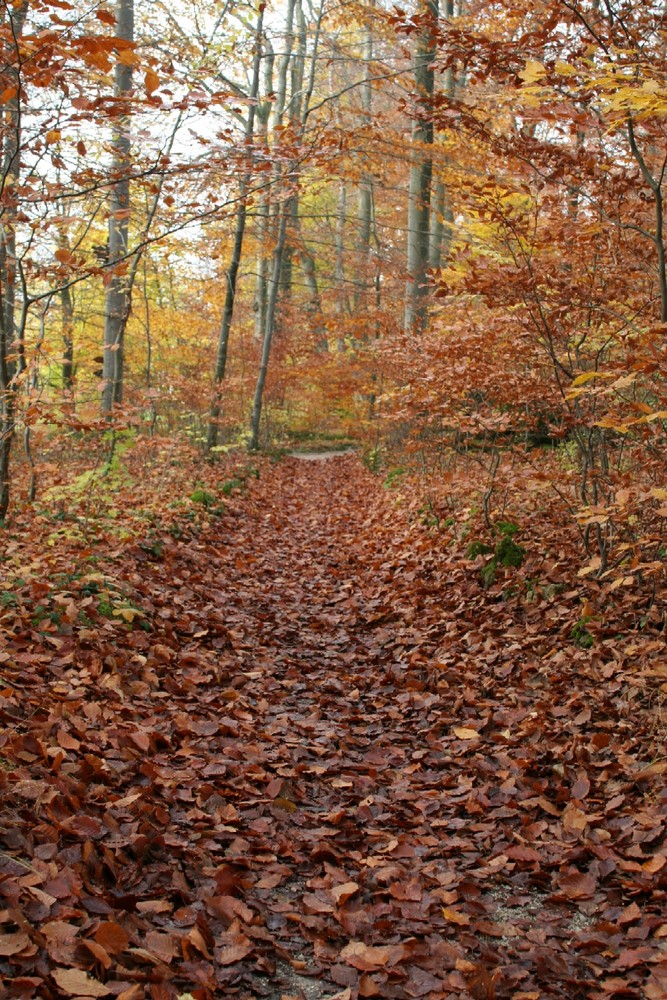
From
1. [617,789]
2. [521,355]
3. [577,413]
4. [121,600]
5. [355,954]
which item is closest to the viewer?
[355,954]

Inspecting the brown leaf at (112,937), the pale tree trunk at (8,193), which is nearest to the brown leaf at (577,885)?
the brown leaf at (112,937)

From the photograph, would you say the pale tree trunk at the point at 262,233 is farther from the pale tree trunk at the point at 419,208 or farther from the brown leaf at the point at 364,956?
the brown leaf at the point at 364,956

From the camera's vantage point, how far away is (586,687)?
466 centimetres

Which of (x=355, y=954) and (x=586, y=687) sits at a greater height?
(x=586, y=687)

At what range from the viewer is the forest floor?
2.61 metres

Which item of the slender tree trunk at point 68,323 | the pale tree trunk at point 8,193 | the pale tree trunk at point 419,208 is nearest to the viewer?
the pale tree trunk at point 8,193

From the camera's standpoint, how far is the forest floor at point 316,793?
261cm

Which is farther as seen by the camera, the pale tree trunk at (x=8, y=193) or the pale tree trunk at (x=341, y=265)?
the pale tree trunk at (x=341, y=265)

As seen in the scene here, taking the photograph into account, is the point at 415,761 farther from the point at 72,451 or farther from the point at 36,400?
the point at 72,451

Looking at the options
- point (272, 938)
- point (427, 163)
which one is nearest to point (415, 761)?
point (272, 938)

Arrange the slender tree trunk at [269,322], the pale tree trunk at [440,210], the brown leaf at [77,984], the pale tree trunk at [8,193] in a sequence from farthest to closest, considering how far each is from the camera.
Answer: the slender tree trunk at [269,322]
the pale tree trunk at [440,210]
the pale tree trunk at [8,193]
the brown leaf at [77,984]

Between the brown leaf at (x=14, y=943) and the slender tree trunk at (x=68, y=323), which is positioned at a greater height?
the slender tree trunk at (x=68, y=323)

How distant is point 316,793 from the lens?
3.96 meters

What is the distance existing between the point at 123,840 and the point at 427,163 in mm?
12544
